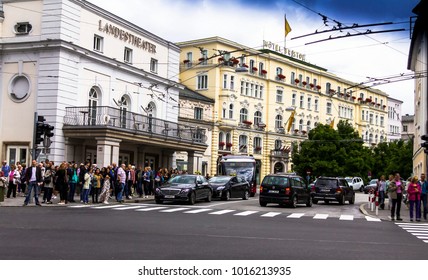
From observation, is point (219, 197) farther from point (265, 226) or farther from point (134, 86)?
point (265, 226)

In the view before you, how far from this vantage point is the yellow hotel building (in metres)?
69.8

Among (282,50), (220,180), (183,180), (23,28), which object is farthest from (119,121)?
(282,50)

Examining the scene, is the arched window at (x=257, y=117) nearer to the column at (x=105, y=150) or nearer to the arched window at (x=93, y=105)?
the arched window at (x=93, y=105)

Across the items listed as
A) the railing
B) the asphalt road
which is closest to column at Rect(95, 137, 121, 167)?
the railing

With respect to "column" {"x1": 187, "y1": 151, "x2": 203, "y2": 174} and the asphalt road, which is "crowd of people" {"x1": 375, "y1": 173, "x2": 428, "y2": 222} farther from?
"column" {"x1": 187, "y1": 151, "x2": 203, "y2": 174}

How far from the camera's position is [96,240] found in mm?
12469

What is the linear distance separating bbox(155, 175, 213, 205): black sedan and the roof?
3199 cm

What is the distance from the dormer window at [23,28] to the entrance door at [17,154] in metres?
6.96

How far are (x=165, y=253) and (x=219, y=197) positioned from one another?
2485cm

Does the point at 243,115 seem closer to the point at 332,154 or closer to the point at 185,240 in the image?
the point at 332,154

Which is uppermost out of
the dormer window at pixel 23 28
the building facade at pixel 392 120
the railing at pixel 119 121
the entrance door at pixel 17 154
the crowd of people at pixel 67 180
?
the building facade at pixel 392 120

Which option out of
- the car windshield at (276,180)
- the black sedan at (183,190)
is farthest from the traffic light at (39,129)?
the car windshield at (276,180)

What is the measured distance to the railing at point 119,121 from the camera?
35.6 m

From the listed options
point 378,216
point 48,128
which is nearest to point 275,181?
point 378,216
